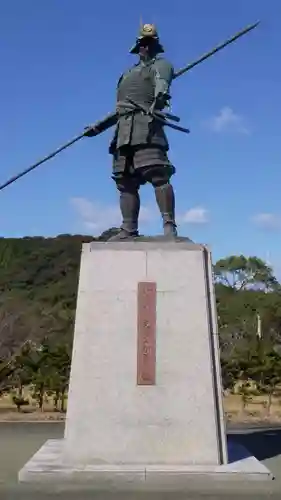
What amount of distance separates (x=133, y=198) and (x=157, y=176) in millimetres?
361

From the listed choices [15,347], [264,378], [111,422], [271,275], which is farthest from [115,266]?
[271,275]

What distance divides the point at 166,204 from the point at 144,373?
1779 mm

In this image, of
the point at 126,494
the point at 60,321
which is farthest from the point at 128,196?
the point at 60,321

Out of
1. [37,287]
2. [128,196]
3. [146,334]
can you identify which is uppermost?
[37,287]

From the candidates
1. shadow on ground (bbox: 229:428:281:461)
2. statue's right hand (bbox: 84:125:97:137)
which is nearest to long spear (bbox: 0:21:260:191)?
statue's right hand (bbox: 84:125:97:137)

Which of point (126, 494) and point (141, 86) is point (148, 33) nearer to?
point (141, 86)

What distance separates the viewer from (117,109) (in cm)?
617

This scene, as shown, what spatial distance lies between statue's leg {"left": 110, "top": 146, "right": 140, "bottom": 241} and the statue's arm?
72cm

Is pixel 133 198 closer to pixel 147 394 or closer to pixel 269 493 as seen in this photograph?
pixel 147 394

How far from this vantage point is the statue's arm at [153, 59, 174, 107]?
5800 mm

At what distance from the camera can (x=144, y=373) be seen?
5.27m

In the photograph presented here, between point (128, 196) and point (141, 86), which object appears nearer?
point (141, 86)

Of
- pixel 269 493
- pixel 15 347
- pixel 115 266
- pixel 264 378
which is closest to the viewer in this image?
pixel 269 493

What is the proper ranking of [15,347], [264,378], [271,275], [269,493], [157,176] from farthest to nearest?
[271,275]
[15,347]
[264,378]
[157,176]
[269,493]
